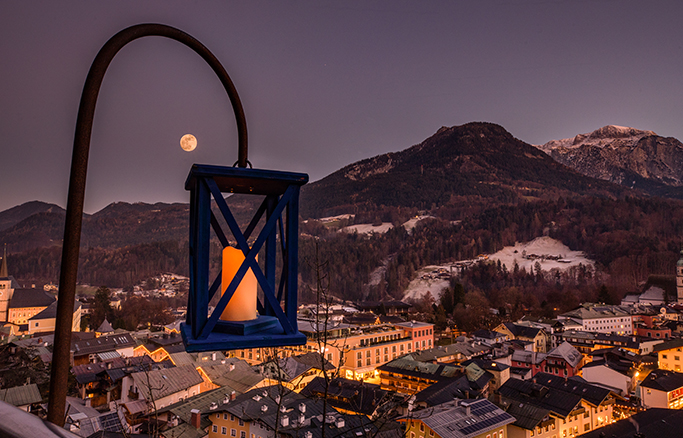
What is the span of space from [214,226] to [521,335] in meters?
38.8

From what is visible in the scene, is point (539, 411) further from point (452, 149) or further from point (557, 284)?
point (452, 149)

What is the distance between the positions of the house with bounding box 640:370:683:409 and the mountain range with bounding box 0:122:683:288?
159 feet

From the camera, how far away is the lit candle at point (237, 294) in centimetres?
123

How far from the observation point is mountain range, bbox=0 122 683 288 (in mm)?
79375

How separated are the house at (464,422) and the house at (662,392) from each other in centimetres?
1190

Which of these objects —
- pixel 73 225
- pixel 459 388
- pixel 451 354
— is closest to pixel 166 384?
pixel 459 388

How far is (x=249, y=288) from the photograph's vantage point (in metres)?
1.27

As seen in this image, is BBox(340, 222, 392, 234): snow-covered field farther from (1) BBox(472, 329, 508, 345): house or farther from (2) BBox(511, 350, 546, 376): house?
(2) BBox(511, 350, 546, 376): house

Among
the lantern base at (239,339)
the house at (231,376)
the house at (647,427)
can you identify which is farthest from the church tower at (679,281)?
the lantern base at (239,339)

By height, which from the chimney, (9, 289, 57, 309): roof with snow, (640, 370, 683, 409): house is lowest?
(640, 370, 683, 409): house

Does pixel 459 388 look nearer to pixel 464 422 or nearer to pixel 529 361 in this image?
pixel 464 422

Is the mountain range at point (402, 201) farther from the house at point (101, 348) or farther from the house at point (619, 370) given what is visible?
the house at point (619, 370)

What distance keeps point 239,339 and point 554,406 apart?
71.1 feet

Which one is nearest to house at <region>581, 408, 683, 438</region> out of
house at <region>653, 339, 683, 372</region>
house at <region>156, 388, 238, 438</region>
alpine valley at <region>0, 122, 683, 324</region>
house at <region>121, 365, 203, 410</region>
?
house at <region>156, 388, 238, 438</region>
